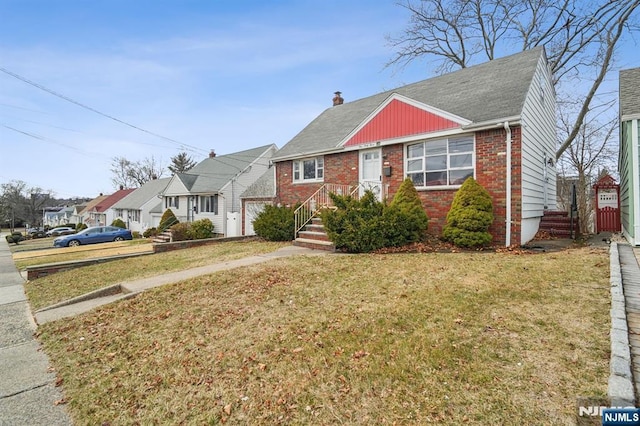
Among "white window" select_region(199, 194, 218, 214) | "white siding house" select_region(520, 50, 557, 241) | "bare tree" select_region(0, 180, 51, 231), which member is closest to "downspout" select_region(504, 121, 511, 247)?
"white siding house" select_region(520, 50, 557, 241)

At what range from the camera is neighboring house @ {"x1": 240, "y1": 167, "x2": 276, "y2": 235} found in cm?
1853

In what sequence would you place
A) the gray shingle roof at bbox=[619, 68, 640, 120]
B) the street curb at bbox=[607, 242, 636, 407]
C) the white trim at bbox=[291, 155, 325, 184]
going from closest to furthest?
1. the street curb at bbox=[607, 242, 636, 407]
2. the gray shingle roof at bbox=[619, 68, 640, 120]
3. the white trim at bbox=[291, 155, 325, 184]

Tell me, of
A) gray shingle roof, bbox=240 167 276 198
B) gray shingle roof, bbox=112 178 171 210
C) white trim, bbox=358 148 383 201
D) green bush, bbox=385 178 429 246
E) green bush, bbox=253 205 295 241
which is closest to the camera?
green bush, bbox=385 178 429 246

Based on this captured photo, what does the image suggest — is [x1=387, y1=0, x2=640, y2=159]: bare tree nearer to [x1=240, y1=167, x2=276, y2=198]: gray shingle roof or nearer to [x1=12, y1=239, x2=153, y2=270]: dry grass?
[x1=240, y1=167, x2=276, y2=198]: gray shingle roof

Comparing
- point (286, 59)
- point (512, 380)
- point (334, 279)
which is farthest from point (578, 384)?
point (286, 59)

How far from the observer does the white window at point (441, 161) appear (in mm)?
10098

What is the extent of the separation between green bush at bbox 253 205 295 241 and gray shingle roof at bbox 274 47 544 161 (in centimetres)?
316

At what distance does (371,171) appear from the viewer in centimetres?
1279

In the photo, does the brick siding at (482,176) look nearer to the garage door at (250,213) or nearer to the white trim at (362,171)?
the white trim at (362,171)

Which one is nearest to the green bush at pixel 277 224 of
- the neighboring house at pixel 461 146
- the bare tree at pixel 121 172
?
the neighboring house at pixel 461 146

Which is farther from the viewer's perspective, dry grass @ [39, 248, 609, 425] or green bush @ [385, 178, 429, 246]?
green bush @ [385, 178, 429, 246]

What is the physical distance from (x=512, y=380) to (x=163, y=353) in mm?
3805

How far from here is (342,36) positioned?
46.7ft

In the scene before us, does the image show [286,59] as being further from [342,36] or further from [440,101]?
[440,101]
